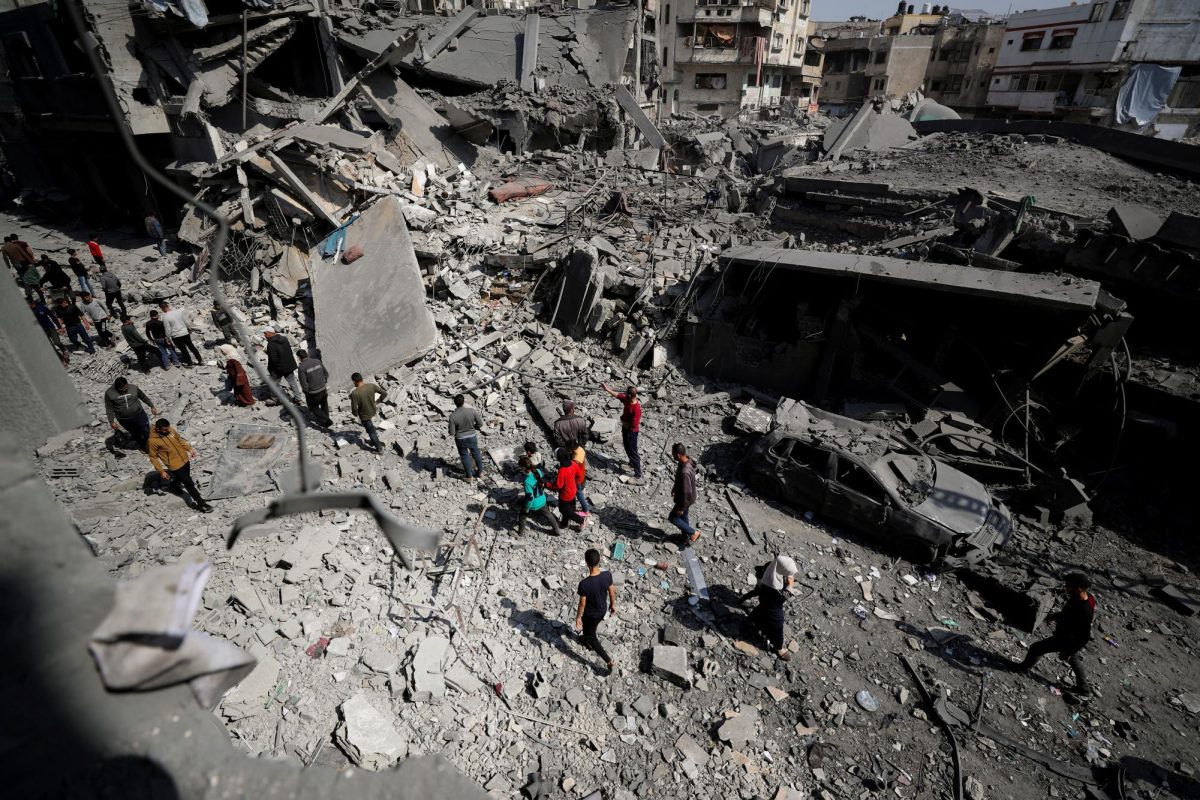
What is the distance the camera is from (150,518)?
6.38 m

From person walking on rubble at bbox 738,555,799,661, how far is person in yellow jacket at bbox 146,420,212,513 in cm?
670

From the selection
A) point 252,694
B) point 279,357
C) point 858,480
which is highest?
point 279,357

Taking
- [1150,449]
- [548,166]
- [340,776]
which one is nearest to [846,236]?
[1150,449]

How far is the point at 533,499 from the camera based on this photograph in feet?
21.2

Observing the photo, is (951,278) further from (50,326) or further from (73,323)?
(50,326)

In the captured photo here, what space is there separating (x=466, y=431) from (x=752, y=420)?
4.60 meters

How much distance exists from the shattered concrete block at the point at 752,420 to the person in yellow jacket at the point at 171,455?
7.58m

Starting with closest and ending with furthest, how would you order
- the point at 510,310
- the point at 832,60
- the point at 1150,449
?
the point at 1150,449, the point at 510,310, the point at 832,60

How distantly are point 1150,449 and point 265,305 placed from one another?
1579 centimetres

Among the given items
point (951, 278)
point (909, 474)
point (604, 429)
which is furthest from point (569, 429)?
point (951, 278)

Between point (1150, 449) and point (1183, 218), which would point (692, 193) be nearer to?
point (1183, 218)

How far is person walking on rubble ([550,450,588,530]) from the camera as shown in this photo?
6.47 meters

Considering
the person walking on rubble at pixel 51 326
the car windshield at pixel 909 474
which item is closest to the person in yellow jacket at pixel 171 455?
the person walking on rubble at pixel 51 326

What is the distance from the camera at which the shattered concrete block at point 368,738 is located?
441 centimetres
